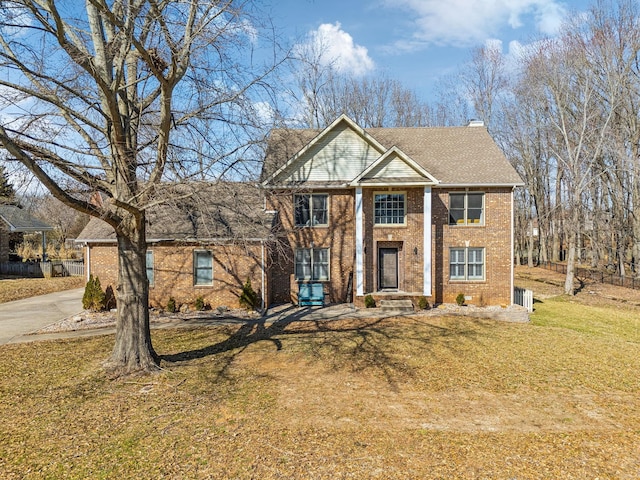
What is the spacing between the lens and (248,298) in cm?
1506

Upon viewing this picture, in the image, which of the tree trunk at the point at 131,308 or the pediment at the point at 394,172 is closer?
the tree trunk at the point at 131,308

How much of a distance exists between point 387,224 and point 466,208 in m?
3.64

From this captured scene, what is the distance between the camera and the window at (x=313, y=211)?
1734 centimetres

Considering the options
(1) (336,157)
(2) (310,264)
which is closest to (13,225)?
(2) (310,264)

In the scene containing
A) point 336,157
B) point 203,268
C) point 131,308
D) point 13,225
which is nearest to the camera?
A: point 131,308

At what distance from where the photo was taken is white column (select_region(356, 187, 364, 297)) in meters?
16.2

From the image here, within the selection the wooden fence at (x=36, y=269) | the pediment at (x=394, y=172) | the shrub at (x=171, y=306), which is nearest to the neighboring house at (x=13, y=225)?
the wooden fence at (x=36, y=269)

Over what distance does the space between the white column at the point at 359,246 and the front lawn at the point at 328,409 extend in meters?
4.52

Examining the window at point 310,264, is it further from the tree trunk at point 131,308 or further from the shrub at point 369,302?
the tree trunk at point 131,308

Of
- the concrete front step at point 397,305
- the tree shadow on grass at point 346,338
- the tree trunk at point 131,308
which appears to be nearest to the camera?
the tree trunk at point 131,308

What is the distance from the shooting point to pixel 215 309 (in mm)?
15586

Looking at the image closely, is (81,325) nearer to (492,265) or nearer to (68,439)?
(68,439)

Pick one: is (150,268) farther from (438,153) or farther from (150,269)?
(438,153)

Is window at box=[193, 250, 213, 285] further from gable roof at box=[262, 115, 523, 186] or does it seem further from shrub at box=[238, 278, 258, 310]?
gable roof at box=[262, 115, 523, 186]
